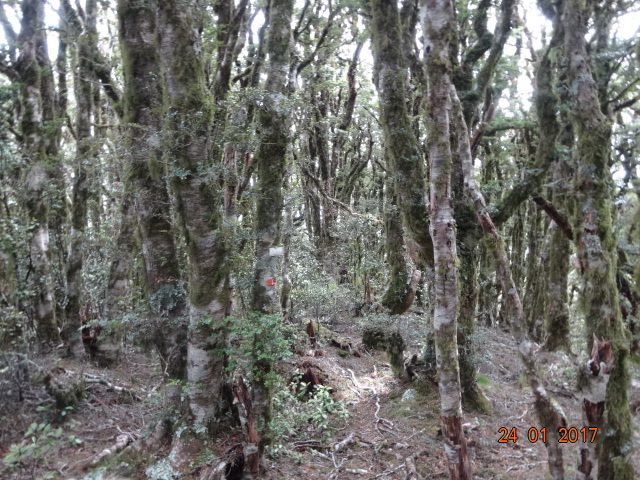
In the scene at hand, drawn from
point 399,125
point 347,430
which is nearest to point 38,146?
point 399,125

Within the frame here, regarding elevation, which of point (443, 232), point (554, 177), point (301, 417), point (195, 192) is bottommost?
point (301, 417)

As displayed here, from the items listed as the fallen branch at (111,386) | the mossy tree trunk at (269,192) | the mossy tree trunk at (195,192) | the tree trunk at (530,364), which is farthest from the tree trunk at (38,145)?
the tree trunk at (530,364)

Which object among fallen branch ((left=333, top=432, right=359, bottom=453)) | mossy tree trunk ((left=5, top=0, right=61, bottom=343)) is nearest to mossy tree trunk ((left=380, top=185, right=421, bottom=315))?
fallen branch ((left=333, top=432, right=359, bottom=453))

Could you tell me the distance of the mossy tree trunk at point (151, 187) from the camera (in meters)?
6.31

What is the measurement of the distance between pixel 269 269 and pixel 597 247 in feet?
14.3

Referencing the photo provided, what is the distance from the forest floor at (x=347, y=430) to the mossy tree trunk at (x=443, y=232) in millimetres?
1555

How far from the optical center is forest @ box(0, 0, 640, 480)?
5.44 metres

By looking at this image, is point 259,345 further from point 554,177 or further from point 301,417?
point 554,177

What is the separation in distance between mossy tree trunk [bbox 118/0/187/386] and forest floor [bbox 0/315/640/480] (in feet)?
3.36

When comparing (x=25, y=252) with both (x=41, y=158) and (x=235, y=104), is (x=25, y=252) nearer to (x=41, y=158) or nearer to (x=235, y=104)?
(x=41, y=158)

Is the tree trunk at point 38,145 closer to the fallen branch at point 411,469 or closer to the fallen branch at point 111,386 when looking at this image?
the fallen branch at point 111,386

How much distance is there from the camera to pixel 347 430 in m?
7.93

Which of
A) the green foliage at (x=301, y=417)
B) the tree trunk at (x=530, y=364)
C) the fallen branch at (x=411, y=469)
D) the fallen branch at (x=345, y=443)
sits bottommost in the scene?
the fallen branch at (x=345, y=443)

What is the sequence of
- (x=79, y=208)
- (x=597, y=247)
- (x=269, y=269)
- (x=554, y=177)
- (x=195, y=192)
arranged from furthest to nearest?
(x=554, y=177), (x=79, y=208), (x=269, y=269), (x=195, y=192), (x=597, y=247)
